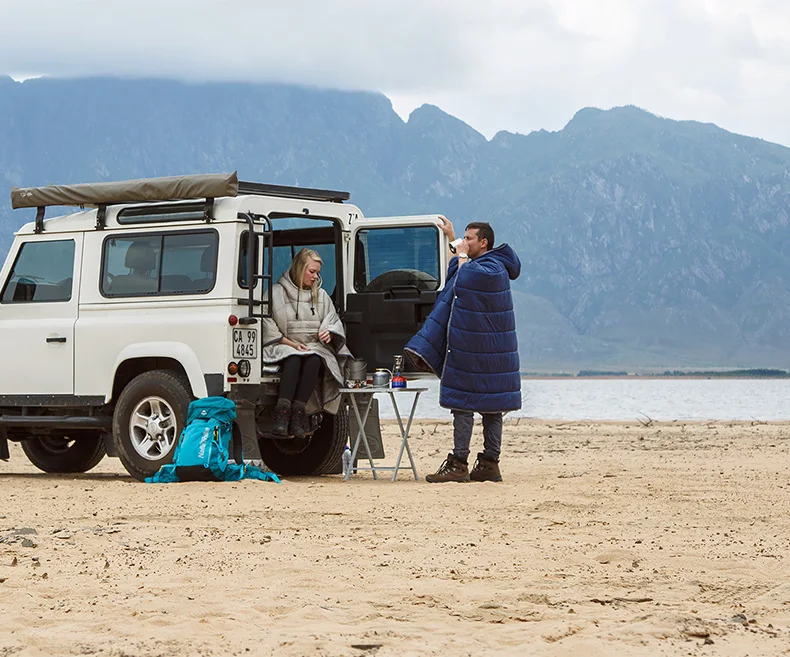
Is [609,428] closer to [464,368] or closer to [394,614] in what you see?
[464,368]

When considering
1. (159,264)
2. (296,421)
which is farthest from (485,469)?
(159,264)

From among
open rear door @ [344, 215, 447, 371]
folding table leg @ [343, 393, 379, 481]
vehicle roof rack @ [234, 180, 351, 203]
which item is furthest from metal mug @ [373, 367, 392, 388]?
vehicle roof rack @ [234, 180, 351, 203]

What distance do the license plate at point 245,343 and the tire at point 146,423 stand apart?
539mm

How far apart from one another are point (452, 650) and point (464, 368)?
567 centimetres

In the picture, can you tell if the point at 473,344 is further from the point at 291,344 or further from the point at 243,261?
the point at 243,261

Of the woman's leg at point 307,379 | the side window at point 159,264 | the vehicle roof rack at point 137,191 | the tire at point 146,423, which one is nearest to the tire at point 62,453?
the tire at point 146,423

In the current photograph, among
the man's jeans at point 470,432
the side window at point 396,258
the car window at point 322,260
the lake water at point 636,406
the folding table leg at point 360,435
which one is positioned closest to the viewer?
the man's jeans at point 470,432

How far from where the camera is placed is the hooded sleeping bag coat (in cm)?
1028

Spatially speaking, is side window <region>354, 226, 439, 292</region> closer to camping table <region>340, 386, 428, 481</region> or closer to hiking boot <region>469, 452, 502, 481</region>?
camping table <region>340, 386, 428, 481</region>

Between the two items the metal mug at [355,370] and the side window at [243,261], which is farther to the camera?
the metal mug at [355,370]

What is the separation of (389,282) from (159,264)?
1953mm

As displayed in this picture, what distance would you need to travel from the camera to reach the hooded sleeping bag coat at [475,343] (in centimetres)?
1028

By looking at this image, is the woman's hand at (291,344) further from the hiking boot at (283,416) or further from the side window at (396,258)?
the side window at (396,258)

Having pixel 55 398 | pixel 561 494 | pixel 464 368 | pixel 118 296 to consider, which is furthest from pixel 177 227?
pixel 561 494
